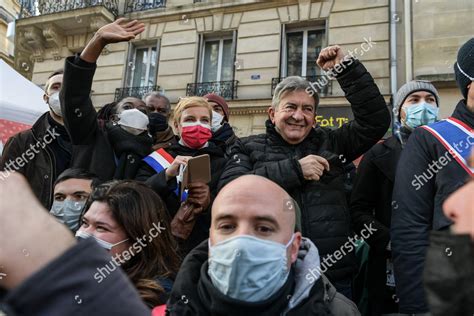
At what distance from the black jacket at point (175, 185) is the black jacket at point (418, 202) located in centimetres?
119

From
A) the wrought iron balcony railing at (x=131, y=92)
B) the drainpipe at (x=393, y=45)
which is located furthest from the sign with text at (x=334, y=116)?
the wrought iron balcony railing at (x=131, y=92)

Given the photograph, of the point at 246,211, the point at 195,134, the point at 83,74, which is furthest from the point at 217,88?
the point at 246,211

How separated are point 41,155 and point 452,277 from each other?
10.1 feet

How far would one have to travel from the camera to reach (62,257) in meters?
0.67

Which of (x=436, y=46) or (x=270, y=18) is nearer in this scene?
(x=436, y=46)

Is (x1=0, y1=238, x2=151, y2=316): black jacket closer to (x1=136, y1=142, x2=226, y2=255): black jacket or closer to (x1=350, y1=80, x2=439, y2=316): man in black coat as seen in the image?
(x1=136, y1=142, x2=226, y2=255): black jacket

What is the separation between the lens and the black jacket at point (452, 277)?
1.64 feet

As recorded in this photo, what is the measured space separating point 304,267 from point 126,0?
13.7 metres

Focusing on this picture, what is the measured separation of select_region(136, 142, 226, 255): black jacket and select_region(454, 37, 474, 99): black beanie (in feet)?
5.20

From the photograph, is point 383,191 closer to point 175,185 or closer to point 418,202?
point 418,202

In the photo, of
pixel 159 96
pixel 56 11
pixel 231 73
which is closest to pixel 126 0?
pixel 56 11

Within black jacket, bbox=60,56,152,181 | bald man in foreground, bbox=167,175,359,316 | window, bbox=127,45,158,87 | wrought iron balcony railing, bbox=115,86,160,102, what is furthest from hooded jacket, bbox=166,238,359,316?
window, bbox=127,45,158,87

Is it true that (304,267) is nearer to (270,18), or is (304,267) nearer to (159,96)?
(159,96)

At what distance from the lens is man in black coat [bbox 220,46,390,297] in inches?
87.7
